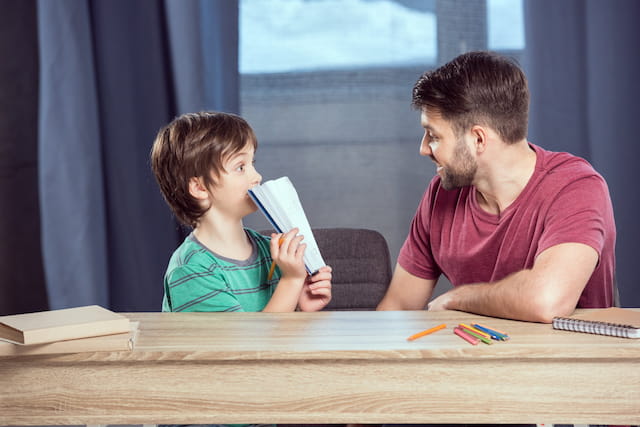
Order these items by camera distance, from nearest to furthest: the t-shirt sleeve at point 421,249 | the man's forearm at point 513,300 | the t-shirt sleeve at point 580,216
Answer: the man's forearm at point 513,300 → the t-shirt sleeve at point 580,216 → the t-shirt sleeve at point 421,249

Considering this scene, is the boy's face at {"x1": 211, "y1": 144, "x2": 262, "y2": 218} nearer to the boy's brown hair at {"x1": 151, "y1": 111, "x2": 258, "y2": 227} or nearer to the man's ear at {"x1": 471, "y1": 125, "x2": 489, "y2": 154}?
the boy's brown hair at {"x1": 151, "y1": 111, "x2": 258, "y2": 227}

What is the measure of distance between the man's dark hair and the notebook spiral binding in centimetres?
60

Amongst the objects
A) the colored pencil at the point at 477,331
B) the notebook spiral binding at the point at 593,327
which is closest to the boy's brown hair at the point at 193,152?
the colored pencil at the point at 477,331

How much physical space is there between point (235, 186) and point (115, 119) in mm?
1267

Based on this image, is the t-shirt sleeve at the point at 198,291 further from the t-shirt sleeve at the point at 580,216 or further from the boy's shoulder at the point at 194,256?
the t-shirt sleeve at the point at 580,216

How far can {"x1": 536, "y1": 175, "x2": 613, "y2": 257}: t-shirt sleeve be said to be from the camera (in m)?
1.36

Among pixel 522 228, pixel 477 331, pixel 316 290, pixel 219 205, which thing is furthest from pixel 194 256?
pixel 522 228

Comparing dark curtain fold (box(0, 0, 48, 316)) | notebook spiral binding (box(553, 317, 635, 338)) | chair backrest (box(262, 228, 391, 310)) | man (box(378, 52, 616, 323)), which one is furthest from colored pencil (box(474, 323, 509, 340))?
dark curtain fold (box(0, 0, 48, 316))

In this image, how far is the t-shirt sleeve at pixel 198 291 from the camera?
136 cm

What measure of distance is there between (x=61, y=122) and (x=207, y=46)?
0.61m

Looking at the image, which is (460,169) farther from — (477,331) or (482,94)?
(477,331)

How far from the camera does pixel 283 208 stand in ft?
4.52

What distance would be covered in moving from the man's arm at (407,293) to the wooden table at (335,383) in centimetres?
73

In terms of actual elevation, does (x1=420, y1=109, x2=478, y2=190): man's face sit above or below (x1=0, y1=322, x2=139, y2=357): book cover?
above
